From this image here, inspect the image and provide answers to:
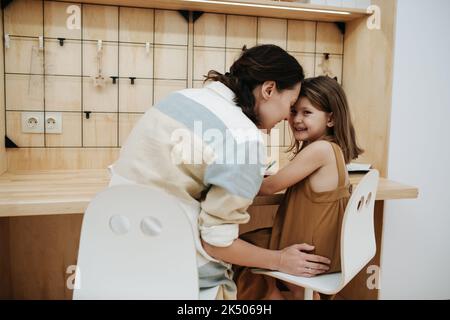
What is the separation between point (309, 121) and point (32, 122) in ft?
3.78

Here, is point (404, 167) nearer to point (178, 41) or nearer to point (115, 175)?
point (178, 41)

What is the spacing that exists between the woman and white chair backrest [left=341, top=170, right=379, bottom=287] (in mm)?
223

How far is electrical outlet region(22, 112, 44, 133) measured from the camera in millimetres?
1827

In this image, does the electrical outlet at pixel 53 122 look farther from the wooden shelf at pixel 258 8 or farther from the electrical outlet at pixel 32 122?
the wooden shelf at pixel 258 8

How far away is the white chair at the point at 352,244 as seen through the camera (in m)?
1.12

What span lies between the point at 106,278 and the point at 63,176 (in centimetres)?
99

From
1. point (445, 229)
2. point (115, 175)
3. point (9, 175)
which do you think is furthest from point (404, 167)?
point (9, 175)

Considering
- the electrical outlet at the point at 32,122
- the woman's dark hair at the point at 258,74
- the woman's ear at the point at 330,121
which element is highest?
the woman's dark hair at the point at 258,74

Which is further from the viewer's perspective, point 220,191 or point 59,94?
point 59,94

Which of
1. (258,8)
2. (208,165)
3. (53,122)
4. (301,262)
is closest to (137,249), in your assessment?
(208,165)

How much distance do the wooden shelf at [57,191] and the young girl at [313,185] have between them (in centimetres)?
13

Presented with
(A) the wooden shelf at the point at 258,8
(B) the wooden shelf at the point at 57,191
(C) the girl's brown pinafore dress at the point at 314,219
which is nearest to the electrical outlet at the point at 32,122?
(B) the wooden shelf at the point at 57,191

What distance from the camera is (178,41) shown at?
1.96 metres

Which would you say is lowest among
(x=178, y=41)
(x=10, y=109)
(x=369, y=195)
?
(x=369, y=195)
